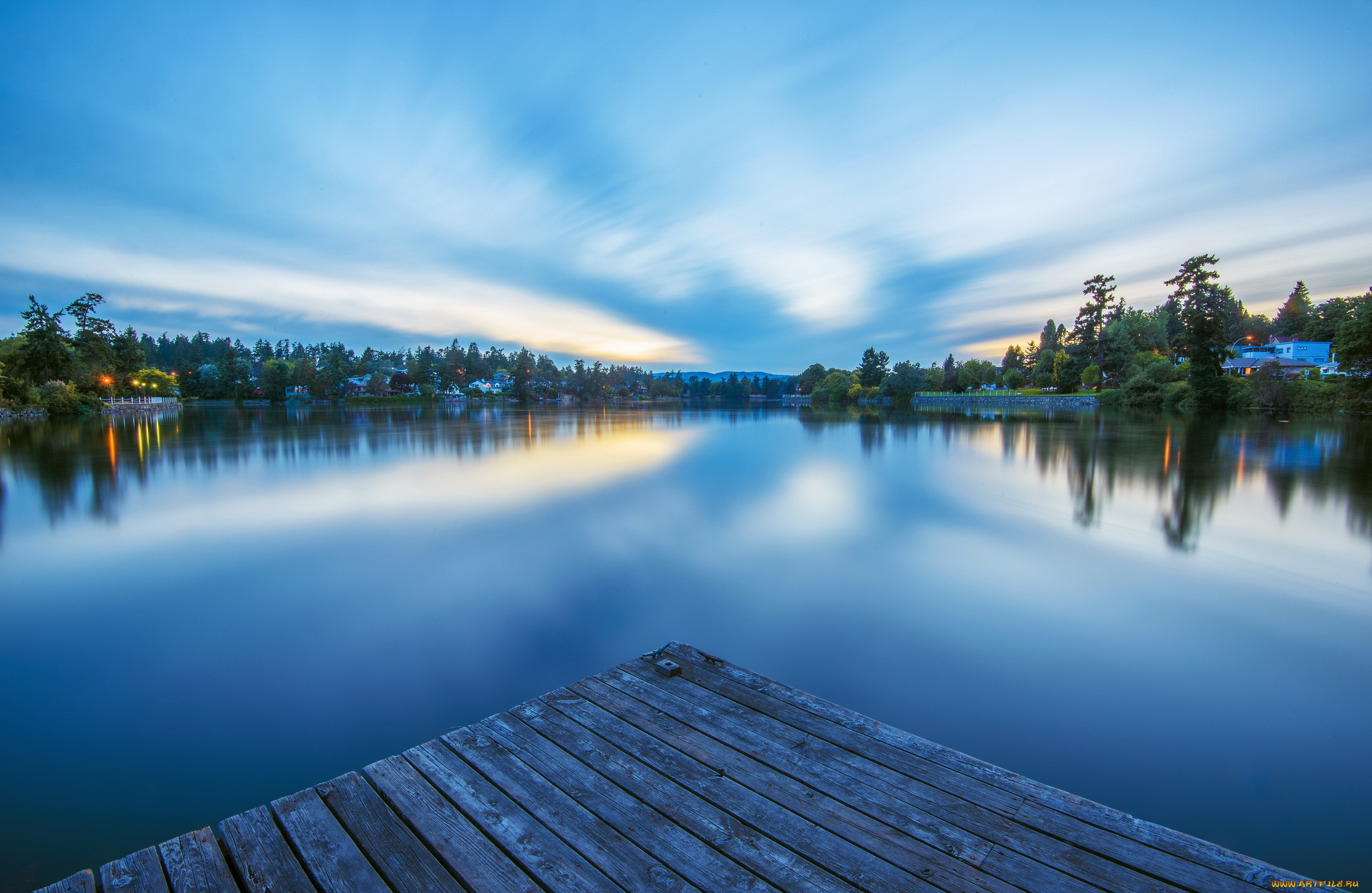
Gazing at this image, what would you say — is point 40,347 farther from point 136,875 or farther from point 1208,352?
point 1208,352

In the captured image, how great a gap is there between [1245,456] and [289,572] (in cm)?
2228

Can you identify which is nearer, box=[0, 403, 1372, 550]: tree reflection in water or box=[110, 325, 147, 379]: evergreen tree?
box=[0, 403, 1372, 550]: tree reflection in water

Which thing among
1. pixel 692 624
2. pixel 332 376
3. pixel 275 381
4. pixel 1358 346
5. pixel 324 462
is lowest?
pixel 692 624

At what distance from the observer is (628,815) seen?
2.20 meters

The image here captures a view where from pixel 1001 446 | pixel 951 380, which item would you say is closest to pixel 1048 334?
pixel 951 380

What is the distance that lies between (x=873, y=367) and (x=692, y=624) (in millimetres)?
A: 93259

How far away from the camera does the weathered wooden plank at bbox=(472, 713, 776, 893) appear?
189 cm

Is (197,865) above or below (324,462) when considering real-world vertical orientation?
below

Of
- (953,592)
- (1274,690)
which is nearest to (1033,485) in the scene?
(953,592)

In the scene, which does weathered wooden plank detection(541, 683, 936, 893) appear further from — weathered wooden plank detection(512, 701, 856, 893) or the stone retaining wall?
the stone retaining wall

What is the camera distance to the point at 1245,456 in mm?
15531

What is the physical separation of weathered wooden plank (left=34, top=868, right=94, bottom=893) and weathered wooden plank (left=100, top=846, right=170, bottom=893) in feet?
0.11

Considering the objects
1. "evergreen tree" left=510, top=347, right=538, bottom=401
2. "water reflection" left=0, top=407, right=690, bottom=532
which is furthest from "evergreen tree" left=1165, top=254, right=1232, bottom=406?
"evergreen tree" left=510, top=347, right=538, bottom=401

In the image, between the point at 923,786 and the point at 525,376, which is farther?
the point at 525,376
